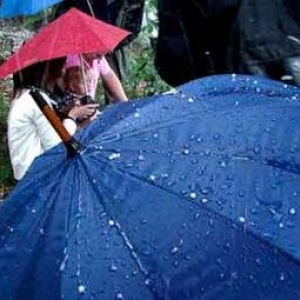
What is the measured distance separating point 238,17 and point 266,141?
58 cm

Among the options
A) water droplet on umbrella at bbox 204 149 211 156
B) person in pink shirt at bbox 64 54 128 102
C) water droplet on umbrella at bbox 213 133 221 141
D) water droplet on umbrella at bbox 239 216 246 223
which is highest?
water droplet on umbrella at bbox 204 149 211 156

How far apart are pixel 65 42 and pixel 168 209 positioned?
9.66ft

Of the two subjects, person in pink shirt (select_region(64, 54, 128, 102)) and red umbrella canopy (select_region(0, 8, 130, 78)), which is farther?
person in pink shirt (select_region(64, 54, 128, 102))

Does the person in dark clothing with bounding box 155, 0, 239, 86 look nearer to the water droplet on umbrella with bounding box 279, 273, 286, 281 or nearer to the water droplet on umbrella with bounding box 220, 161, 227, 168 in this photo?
the water droplet on umbrella with bounding box 220, 161, 227, 168

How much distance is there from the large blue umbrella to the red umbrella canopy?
2.37 metres

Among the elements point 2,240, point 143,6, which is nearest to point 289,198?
point 2,240

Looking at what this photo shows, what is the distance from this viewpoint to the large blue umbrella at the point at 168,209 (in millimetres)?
2023

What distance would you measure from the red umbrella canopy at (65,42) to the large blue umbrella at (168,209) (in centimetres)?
237

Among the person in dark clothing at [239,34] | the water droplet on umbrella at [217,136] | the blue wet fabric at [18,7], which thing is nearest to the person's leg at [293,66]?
the person in dark clothing at [239,34]

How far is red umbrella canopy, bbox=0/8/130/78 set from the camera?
4.75m

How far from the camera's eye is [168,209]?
209 centimetres

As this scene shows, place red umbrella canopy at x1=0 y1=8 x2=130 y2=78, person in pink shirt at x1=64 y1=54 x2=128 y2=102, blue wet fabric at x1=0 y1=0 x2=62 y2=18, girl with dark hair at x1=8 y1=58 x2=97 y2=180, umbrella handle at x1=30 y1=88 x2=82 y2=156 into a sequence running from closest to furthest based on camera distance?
umbrella handle at x1=30 y1=88 x2=82 y2=156 → girl with dark hair at x1=8 y1=58 x2=97 y2=180 → red umbrella canopy at x1=0 y1=8 x2=130 y2=78 → person in pink shirt at x1=64 y1=54 x2=128 y2=102 → blue wet fabric at x1=0 y1=0 x2=62 y2=18

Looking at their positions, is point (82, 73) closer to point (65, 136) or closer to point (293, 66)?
point (293, 66)

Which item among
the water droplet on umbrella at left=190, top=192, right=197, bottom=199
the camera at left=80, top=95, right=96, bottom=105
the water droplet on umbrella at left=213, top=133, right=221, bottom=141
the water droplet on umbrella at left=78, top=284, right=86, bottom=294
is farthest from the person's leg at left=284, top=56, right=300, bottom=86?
the camera at left=80, top=95, right=96, bottom=105
